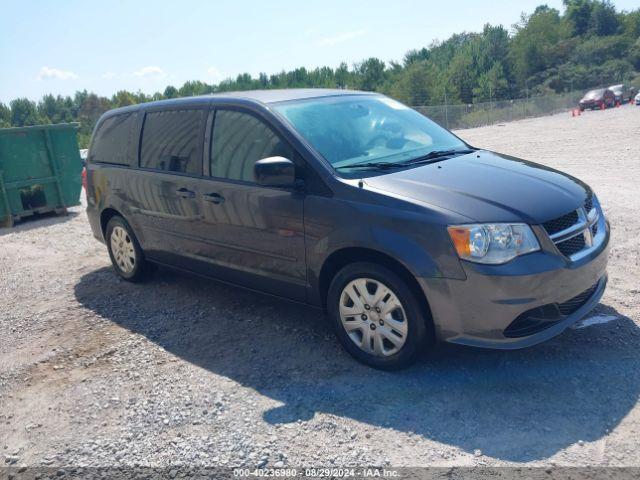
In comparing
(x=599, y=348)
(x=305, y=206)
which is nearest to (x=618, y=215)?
(x=599, y=348)

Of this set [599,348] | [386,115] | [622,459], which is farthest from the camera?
[386,115]

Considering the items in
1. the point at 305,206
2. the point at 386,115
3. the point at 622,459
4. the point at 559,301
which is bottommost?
the point at 622,459

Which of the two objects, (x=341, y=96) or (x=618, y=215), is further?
(x=618, y=215)

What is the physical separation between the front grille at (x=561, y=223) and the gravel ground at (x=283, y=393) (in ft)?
2.98

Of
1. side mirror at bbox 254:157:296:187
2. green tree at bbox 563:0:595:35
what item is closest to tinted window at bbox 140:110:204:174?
side mirror at bbox 254:157:296:187

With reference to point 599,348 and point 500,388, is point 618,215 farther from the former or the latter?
point 500,388

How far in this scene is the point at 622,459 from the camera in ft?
9.52

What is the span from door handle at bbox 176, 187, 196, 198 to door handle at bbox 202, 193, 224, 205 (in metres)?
0.17

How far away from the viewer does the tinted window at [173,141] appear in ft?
16.8

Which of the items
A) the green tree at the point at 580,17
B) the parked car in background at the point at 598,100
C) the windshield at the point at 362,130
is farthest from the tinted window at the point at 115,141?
the green tree at the point at 580,17

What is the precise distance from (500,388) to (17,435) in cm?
306

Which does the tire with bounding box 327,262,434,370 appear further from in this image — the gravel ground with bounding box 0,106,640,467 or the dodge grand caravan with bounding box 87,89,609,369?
the gravel ground with bounding box 0,106,640,467

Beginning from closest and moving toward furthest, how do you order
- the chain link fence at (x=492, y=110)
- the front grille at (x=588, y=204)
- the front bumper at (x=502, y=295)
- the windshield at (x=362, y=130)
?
1. the front bumper at (x=502, y=295)
2. the front grille at (x=588, y=204)
3. the windshield at (x=362, y=130)
4. the chain link fence at (x=492, y=110)

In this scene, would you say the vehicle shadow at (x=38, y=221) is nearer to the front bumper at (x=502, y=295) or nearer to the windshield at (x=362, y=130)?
the windshield at (x=362, y=130)
